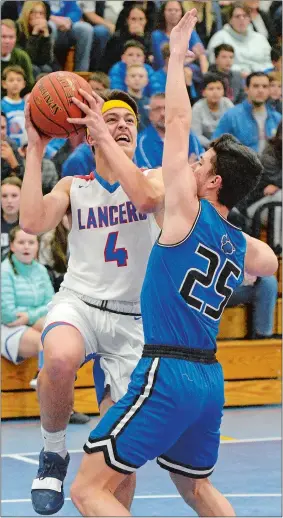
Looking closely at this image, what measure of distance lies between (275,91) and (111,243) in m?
6.84

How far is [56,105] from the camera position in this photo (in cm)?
484

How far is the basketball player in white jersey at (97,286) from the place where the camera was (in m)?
4.98

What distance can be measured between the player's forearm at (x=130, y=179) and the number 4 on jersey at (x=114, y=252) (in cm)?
64

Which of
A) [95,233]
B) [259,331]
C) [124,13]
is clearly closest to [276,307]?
[259,331]

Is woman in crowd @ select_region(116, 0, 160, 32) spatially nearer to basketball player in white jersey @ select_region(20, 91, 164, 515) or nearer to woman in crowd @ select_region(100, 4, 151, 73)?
woman in crowd @ select_region(100, 4, 151, 73)

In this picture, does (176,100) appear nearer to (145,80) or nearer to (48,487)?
(48,487)

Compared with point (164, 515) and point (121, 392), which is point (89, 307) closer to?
point (121, 392)

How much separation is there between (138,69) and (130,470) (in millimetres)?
7218

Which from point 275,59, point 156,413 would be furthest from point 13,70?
point 156,413

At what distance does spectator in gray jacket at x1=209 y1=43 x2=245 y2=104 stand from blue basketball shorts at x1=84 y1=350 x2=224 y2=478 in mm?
7594

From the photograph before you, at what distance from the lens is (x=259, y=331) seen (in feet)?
33.0

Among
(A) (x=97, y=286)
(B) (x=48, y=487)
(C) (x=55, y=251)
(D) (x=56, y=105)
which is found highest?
(D) (x=56, y=105)

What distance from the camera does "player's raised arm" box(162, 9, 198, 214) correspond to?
420 centimetres

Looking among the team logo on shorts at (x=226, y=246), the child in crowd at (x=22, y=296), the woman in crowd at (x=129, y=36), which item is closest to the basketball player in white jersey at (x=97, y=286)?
the team logo on shorts at (x=226, y=246)
